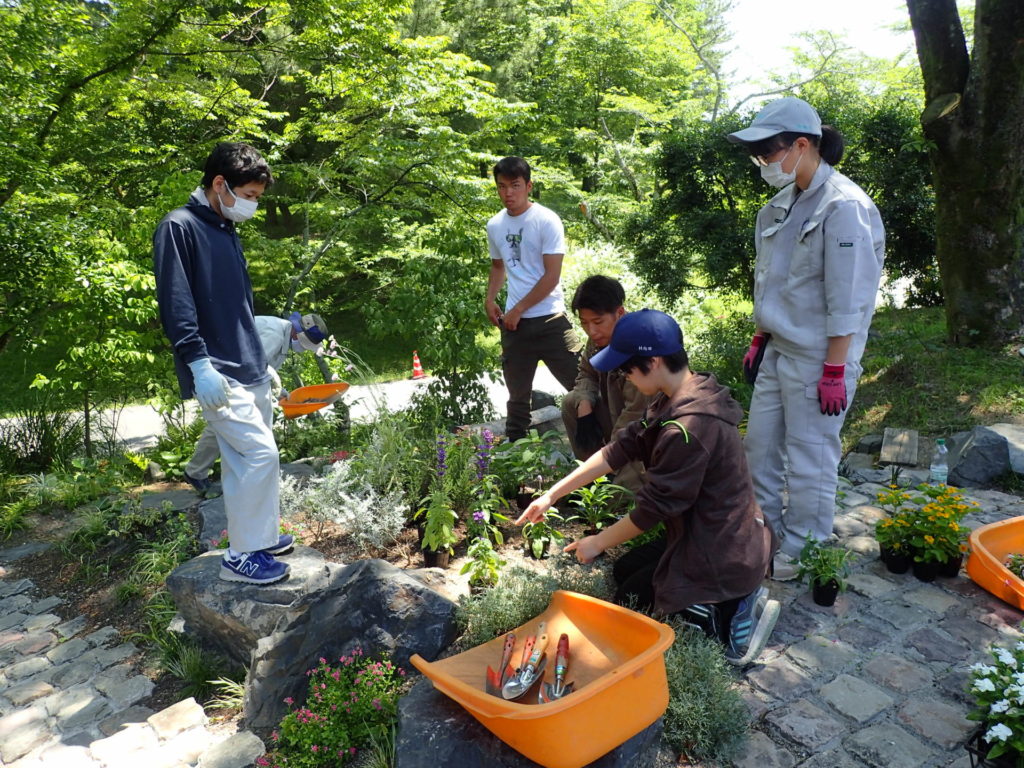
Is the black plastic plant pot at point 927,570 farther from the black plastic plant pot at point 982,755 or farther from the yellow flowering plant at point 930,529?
the black plastic plant pot at point 982,755

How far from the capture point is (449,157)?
21.3 ft

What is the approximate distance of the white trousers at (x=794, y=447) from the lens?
129 inches

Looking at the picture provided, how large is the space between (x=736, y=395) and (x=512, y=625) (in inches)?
151

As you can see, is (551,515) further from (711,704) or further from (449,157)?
(449,157)

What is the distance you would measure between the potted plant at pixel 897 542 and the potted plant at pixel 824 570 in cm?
35

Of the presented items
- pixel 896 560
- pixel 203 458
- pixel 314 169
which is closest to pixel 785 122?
pixel 896 560

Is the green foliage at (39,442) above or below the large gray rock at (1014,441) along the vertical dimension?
below

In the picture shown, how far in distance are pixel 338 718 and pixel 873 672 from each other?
199 centimetres

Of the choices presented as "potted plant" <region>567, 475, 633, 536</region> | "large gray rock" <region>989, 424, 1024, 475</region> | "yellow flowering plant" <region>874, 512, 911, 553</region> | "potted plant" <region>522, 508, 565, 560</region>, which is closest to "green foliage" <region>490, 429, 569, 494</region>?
"potted plant" <region>567, 475, 633, 536</region>

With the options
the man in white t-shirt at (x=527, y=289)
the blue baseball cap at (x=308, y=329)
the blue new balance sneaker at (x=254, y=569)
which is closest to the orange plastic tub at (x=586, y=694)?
the blue new balance sneaker at (x=254, y=569)

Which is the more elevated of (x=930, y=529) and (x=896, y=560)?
(x=930, y=529)

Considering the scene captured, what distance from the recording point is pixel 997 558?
326 cm

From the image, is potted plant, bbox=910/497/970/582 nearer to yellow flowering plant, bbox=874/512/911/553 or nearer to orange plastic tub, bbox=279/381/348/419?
yellow flowering plant, bbox=874/512/911/553

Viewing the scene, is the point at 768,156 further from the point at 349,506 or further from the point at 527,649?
the point at 349,506
